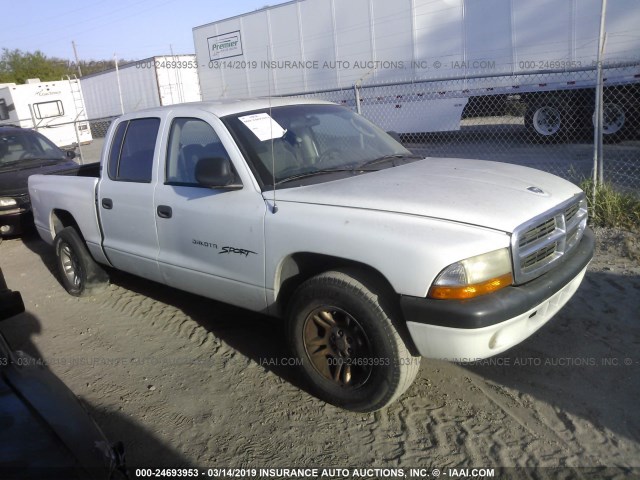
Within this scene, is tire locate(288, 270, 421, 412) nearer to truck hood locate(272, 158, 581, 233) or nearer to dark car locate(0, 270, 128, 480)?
truck hood locate(272, 158, 581, 233)

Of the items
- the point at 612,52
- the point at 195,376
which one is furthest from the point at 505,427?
the point at 612,52

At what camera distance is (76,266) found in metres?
5.62

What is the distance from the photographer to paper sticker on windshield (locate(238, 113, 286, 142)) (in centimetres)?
385

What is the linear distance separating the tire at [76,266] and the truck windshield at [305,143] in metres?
2.48

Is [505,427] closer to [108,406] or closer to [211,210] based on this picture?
[211,210]

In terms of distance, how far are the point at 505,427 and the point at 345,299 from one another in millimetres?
1138

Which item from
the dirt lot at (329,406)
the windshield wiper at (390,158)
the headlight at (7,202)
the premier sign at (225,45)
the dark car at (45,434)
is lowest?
the dirt lot at (329,406)

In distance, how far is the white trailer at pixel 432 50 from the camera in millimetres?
11992

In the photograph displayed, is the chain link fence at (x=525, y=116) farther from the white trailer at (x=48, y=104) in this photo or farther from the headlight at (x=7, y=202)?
the white trailer at (x=48, y=104)

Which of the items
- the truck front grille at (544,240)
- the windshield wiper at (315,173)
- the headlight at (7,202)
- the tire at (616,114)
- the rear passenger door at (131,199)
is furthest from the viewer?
the tire at (616,114)

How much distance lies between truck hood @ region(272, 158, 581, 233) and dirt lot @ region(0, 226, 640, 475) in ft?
3.73

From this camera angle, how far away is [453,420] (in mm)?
3191

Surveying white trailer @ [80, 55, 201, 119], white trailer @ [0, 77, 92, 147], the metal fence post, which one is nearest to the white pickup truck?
the metal fence post

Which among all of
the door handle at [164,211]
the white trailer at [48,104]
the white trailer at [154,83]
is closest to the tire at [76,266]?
the door handle at [164,211]
